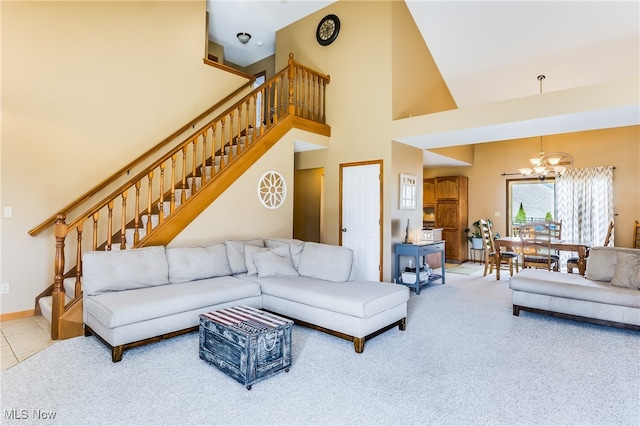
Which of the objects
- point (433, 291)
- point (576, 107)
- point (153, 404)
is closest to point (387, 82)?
point (576, 107)

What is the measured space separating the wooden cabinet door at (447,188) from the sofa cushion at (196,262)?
618cm

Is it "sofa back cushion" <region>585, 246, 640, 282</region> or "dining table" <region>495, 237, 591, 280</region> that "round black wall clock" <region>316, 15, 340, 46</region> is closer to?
→ "dining table" <region>495, 237, 591, 280</region>

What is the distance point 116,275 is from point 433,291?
173 inches

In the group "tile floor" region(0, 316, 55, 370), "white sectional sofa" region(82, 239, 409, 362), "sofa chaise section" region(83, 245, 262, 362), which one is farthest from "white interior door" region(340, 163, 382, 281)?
"tile floor" region(0, 316, 55, 370)

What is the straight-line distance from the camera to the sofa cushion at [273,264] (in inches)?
163

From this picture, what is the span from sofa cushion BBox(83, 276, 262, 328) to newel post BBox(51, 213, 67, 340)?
0.24m

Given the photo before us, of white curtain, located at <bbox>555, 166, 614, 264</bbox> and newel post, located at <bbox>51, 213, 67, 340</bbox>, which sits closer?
newel post, located at <bbox>51, 213, 67, 340</bbox>

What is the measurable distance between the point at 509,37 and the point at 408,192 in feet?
9.79

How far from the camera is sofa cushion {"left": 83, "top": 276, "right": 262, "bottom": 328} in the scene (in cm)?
291

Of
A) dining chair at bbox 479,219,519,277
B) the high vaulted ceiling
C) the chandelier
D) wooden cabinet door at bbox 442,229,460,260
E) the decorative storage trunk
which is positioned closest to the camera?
the decorative storage trunk

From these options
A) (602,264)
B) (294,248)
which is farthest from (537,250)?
(294,248)

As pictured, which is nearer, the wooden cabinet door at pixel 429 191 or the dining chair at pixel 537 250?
the dining chair at pixel 537 250

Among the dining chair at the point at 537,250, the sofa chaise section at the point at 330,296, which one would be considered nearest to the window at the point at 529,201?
the dining chair at the point at 537,250

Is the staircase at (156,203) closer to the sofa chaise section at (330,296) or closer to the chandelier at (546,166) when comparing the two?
the sofa chaise section at (330,296)
